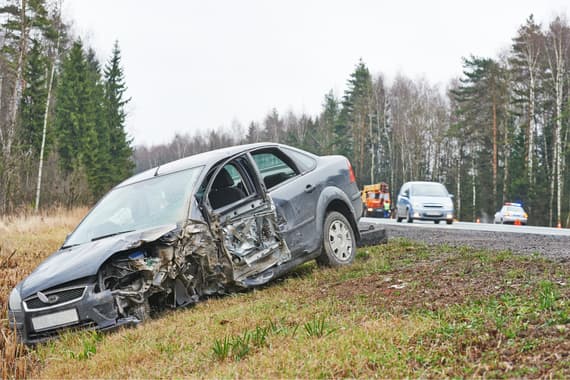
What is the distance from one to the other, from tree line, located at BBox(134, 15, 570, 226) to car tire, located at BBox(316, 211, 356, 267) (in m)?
29.2

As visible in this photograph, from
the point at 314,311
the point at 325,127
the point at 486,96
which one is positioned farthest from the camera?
the point at 325,127

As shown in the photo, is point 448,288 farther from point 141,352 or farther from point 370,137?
point 370,137

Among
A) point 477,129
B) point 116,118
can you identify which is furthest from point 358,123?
point 116,118

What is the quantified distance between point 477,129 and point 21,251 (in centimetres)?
3789

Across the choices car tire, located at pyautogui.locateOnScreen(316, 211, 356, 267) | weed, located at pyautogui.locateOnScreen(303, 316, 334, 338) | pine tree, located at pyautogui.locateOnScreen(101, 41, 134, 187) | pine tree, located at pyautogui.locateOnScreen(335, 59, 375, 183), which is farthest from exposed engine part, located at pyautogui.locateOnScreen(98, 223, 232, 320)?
pine tree, located at pyautogui.locateOnScreen(335, 59, 375, 183)

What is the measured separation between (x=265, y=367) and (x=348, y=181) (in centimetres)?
426

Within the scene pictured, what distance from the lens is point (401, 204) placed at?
2136cm

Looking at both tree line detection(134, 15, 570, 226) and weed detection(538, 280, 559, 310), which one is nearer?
weed detection(538, 280, 559, 310)

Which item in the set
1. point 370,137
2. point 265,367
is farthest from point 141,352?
point 370,137

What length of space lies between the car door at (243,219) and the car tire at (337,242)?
66cm

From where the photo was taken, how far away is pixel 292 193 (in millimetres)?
6230

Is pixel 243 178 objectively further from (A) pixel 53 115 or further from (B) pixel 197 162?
(A) pixel 53 115

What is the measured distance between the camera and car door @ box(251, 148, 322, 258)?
603 centimetres

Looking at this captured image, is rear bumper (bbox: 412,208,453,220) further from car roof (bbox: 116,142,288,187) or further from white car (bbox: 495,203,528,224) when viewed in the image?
car roof (bbox: 116,142,288,187)
